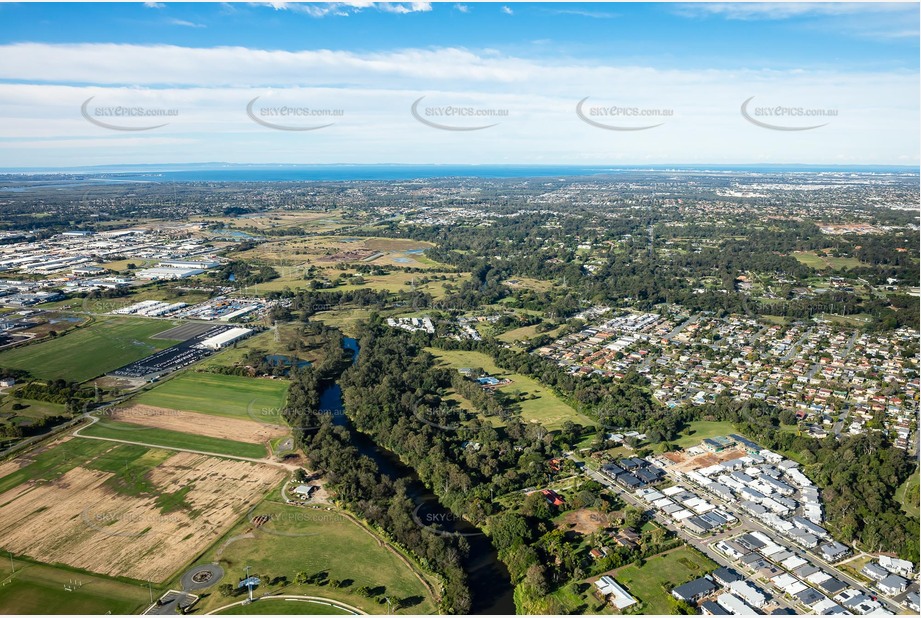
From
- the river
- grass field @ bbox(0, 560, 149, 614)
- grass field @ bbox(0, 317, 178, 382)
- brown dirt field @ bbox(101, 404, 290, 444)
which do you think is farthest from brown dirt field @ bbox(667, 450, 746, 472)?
grass field @ bbox(0, 317, 178, 382)

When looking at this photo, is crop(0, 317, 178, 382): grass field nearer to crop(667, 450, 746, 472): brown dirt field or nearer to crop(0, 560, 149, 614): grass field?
crop(0, 560, 149, 614): grass field

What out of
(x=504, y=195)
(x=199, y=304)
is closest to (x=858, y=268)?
(x=199, y=304)

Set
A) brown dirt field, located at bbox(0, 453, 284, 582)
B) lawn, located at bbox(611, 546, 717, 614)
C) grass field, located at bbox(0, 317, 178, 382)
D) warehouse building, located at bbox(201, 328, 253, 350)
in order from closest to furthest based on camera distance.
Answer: lawn, located at bbox(611, 546, 717, 614)
brown dirt field, located at bbox(0, 453, 284, 582)
grass field, located at bbox(0, 317, 178, 382)
warehouse building, located at bbox(201, 328, 253, 350)

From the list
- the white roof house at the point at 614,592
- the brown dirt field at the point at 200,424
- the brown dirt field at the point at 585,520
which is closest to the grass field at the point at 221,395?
the brown dirt field at the point at 200,424

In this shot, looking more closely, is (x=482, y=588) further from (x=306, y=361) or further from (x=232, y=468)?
(x=306, y=361)

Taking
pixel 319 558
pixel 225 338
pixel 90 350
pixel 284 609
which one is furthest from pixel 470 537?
pixel 90 350

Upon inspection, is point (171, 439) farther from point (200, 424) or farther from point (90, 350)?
point (90, 350)

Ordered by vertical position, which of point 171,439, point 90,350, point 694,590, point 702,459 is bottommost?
point 694,590
